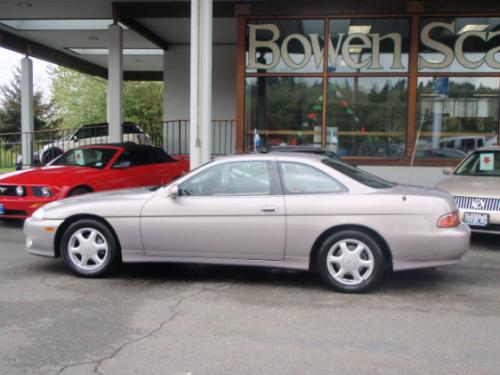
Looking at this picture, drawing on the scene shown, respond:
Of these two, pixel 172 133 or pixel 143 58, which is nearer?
pixel 172 133

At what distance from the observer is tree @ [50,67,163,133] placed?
35.1m

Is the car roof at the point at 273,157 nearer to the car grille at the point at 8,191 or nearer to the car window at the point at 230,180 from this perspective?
the car window at the point at 230,180

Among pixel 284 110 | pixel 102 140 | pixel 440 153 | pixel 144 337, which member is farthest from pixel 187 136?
pixel 144 337

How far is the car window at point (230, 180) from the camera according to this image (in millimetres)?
5902

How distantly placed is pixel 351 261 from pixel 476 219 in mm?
2951

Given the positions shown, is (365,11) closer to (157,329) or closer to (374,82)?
(374,82)

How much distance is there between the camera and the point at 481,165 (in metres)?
9.19

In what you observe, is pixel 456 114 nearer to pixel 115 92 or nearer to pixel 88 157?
pixel 88 157

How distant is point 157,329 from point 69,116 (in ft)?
112

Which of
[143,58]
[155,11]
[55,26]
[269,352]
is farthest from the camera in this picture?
[143,58]

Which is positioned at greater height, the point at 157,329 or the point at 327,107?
the point at 327,107

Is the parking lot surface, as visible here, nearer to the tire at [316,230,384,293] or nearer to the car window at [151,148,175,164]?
the tire at [316,230,384,293]

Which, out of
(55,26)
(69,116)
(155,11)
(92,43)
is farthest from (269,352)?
(69,116)

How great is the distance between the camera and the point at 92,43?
18.4 m
